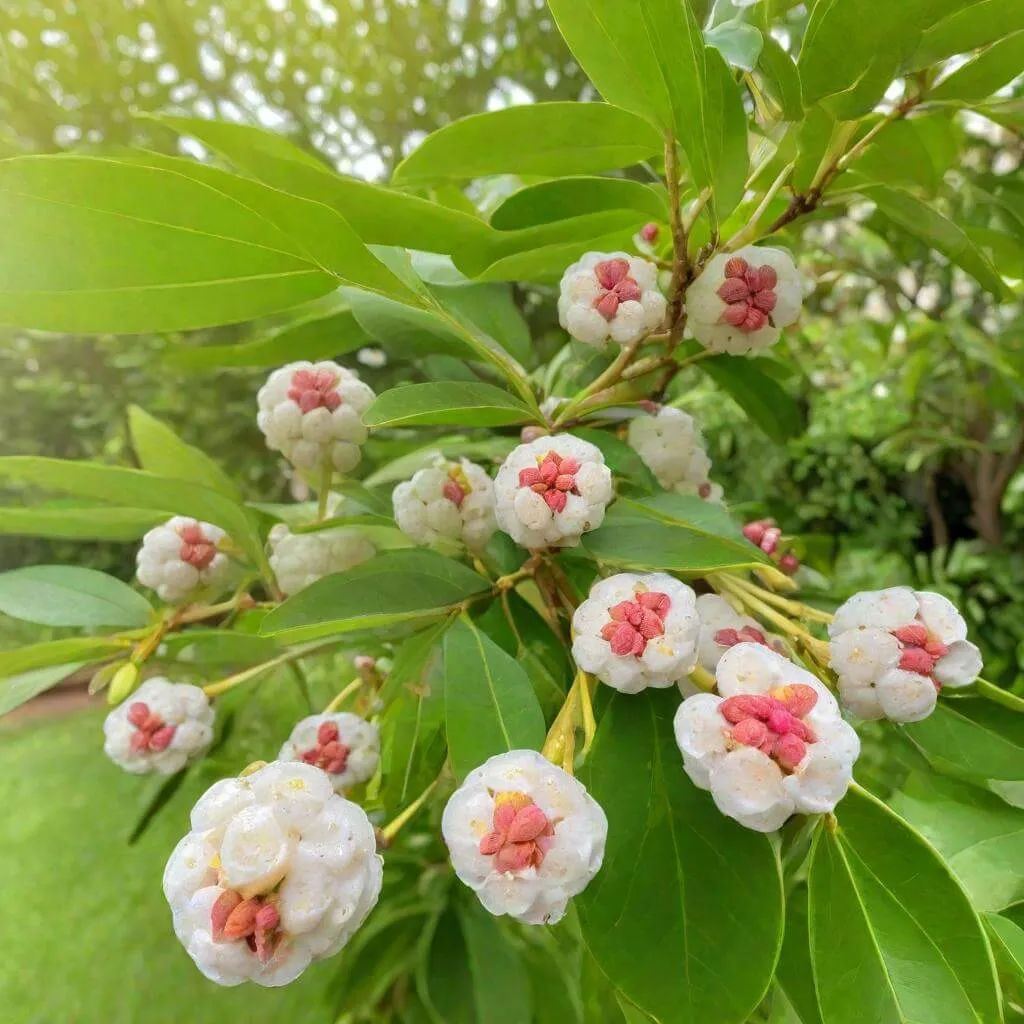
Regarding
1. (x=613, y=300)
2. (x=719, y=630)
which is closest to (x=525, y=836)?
(x=719, y=630)

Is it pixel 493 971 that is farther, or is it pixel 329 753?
pixel 493 971

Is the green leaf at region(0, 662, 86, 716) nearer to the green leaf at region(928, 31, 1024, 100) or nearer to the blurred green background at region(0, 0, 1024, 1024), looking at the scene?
the green leaf at region(928, 31, 1024, 100)

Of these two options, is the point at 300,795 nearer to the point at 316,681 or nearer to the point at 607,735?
the point at 607,735

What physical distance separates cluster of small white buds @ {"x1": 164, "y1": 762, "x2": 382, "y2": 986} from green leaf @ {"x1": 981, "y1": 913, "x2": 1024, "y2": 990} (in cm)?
28

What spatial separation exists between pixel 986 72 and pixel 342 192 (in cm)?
30

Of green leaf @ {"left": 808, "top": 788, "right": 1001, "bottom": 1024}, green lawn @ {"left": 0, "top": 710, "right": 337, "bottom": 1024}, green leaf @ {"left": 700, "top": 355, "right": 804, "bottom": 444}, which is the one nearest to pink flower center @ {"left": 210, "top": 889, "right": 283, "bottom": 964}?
green leaf @ {"left": 808, "top": 788, "right": 1001, "bottom": 1024}

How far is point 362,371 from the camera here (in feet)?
4.57

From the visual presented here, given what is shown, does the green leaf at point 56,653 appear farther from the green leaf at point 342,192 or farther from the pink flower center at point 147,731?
the green leaf at point 342,192

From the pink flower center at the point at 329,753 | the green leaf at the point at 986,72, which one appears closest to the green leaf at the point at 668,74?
the green leaf at the point at 986,72

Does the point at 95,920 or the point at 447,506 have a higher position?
the point at 447,506

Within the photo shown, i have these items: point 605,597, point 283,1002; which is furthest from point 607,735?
point 283,1002

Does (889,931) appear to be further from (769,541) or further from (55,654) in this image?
(55,654)

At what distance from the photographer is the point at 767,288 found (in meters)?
0.34

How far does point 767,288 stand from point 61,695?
2011mm
